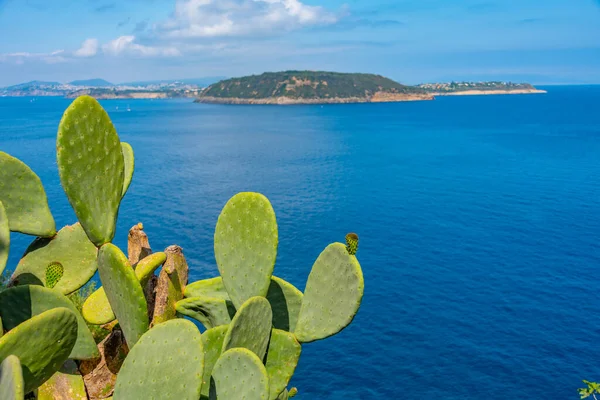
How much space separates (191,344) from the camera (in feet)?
13.5

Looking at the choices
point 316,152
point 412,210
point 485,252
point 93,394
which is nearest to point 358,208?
point 412,210

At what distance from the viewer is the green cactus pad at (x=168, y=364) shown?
13.5 ft

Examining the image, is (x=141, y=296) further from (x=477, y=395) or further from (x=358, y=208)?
(x=358, y=208)

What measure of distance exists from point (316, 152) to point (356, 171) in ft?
60.7

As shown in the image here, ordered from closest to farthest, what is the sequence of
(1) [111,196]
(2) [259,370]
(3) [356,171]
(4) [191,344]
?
(4) [191,344] → (2) [259,370] → (1) [111,196] → (3) [356,171]

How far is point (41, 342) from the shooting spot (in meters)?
3.87

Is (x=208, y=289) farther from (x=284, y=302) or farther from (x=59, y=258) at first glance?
(x=59, y=258)

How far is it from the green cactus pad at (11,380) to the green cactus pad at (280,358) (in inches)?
126

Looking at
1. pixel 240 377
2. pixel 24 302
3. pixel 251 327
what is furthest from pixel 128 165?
pixel 240 377

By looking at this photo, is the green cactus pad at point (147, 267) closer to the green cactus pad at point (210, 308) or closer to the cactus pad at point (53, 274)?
the green cactus pad at point (210, 308)

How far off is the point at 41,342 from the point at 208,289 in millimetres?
3488

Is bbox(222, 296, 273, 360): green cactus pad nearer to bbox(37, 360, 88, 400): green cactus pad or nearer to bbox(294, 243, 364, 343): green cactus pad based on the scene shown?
bbox(294, 243, 364, 343): green cactus pad

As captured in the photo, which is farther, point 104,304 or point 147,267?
point 104,304

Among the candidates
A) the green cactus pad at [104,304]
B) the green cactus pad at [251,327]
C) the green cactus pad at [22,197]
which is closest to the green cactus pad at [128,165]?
the green cactus pad at [22,197]
